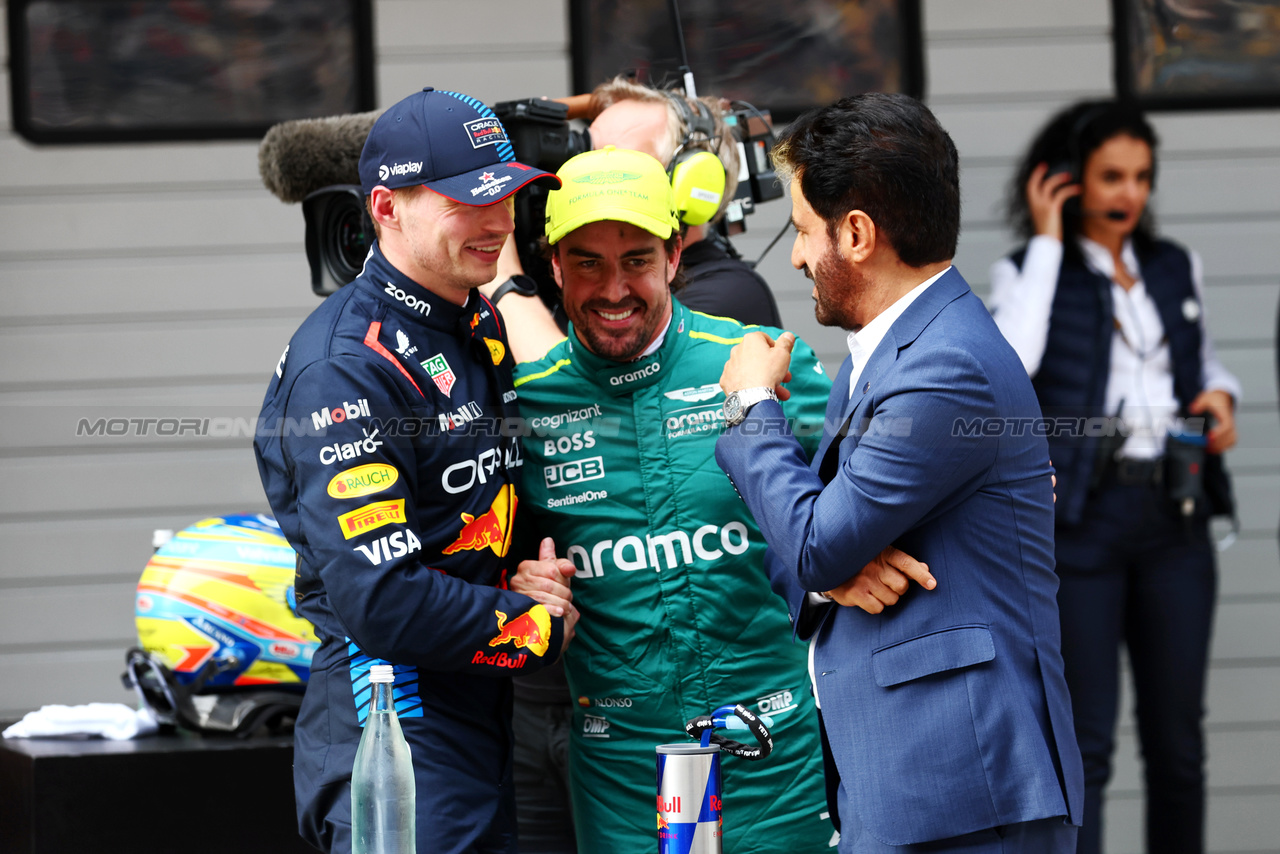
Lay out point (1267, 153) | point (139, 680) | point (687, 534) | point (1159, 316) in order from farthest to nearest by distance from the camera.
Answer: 1. point (1267, 153)
2. point (1159, 316)
3. point (139, 680)
4. point (687, 534)

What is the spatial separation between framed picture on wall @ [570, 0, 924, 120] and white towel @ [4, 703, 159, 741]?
8.45 ft

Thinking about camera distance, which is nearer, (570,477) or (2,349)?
(570,477)

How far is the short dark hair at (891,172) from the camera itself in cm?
167

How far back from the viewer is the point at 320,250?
2486 millimetres

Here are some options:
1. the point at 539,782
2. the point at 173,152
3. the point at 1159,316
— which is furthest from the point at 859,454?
the point at 173,152

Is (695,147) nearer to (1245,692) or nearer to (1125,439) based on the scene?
(1125,439)

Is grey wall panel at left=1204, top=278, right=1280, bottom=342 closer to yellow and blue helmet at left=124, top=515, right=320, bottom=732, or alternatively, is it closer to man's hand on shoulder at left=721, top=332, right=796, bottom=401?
man's hand on shoulder at left=721, top=332, right=796, bottom=401

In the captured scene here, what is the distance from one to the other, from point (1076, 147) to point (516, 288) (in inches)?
80.9

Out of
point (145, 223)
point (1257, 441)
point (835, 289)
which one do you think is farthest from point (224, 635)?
point (1257, 441)

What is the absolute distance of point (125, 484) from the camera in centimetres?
423

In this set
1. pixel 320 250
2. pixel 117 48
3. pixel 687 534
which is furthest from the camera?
pixel 117 48

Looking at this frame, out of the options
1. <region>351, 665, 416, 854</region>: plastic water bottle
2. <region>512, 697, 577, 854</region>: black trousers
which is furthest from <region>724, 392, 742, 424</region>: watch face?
<region>512, 697, 577, 854</region>: black trousers

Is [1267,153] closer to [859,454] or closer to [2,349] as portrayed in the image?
[859,454]

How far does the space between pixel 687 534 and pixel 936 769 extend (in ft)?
2.14
